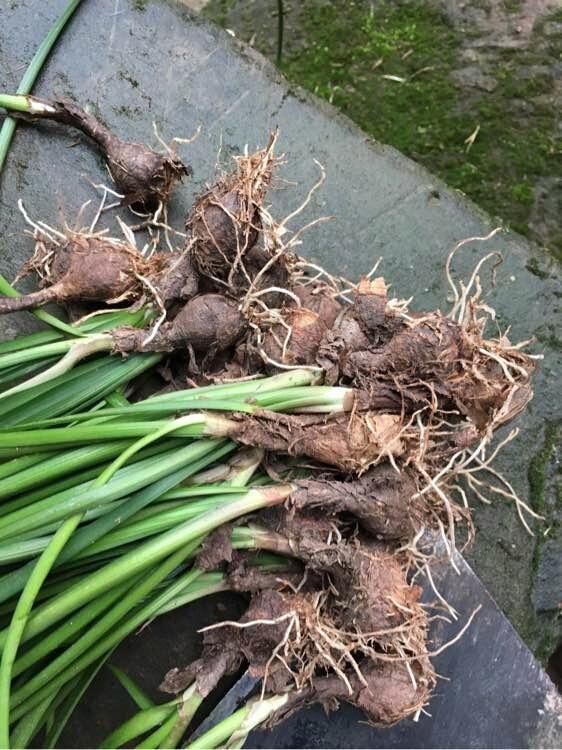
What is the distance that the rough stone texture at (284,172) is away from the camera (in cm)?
132

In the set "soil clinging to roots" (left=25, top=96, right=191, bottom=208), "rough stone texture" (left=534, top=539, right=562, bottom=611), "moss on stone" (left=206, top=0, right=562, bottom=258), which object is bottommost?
"rough stone texture" (left=534, top=539, right=562, bottom=611)

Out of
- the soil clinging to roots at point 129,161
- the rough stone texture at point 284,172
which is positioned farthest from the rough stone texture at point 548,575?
the soil clinging to roots at point 129,161

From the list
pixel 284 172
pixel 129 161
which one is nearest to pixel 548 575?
pixel 284 172

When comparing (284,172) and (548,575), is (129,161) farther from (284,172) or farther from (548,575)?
(548,575)

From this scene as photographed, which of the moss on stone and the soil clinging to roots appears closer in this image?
the soil clinging to roots

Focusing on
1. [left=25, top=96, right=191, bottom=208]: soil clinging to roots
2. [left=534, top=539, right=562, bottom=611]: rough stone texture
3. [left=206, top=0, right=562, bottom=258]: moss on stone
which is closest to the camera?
[left=25, top=96, right=191, bottom=208]: soil clinging to roots

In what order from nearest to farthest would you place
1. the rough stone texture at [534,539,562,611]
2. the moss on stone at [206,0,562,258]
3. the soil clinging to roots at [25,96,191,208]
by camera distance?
the soil clinging to roots at [25,96,191,208] < the rough stone texture at [534,539,562,611] < the moss on stone at [206,0,562,258]

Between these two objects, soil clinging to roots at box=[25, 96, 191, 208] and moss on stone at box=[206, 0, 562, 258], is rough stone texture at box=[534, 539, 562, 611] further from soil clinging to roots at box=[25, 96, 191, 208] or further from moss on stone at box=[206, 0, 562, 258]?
soil clinging to roots at box=[25, 96, 191, 208]

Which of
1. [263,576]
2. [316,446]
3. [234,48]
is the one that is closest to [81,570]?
[263,576]

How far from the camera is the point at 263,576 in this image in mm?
1150

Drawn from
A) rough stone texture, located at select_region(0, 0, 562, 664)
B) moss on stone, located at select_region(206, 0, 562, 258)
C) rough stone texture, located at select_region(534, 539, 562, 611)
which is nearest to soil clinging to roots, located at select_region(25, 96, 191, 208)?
rough stone texture, located at select_region(0, 0, 562, 664)

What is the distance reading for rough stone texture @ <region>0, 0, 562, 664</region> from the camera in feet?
4.34

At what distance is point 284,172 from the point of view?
4.51 ft

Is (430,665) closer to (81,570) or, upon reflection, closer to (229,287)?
(81,570)
